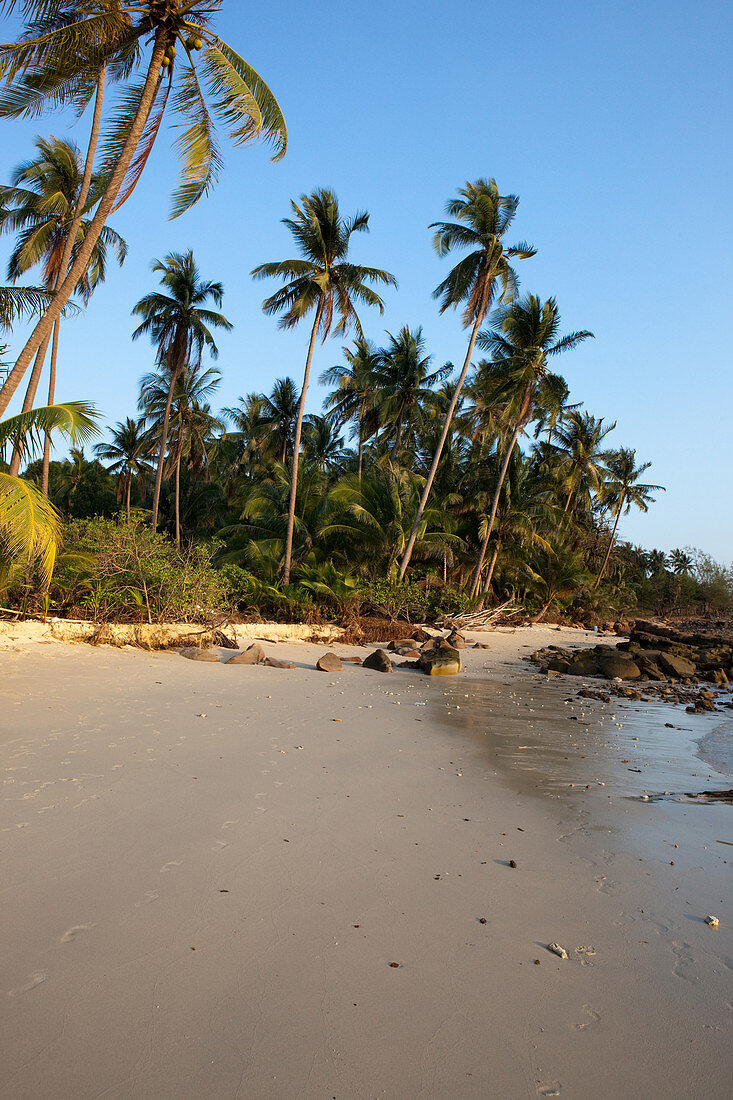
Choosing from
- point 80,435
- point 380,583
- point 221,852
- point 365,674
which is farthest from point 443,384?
point 221,852

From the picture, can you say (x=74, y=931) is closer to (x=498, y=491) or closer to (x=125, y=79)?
(x=125, y=79)

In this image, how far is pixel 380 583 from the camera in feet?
65.2

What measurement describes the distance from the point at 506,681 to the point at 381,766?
7.95 m

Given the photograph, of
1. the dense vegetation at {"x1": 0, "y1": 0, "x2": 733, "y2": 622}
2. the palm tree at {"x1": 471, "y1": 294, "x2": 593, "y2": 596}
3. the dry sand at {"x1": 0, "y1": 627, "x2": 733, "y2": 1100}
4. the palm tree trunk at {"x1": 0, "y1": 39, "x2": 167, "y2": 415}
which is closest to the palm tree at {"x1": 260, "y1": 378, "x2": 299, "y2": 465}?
the dense vegetation at {"x1": 0, "y1": 0, "x2": 733, "y2": 622}

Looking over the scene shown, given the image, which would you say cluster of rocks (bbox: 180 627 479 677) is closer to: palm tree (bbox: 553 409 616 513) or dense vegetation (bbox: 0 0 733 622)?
dense vegetation (bbox: 0 0 733 622)

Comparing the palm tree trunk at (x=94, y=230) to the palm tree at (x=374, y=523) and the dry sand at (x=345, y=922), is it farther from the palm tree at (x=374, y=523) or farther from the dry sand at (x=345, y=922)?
the palm tree at (x=374, y=523)

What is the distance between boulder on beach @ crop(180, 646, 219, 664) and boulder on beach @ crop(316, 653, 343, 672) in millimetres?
1918

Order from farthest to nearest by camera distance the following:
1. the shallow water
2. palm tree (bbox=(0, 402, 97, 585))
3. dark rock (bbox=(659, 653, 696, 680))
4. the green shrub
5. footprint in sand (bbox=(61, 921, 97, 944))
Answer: dark rock (bbox=(659, 653, 696, 680)), the green shrub, palm tree (bbox=(0, 402, 97, 585)), the shallow water, footprint in sand (bbox=(61, 921, 97, 944))

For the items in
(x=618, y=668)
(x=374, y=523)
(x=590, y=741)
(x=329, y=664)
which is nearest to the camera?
(x=590, y=741)

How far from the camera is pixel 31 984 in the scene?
7.99 ft

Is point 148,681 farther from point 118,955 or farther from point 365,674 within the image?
point 118,955

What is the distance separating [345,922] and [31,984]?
1.33 meters

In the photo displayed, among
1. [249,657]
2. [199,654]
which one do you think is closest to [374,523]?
[249,657]

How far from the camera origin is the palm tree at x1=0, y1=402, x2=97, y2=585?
26.0 feet
